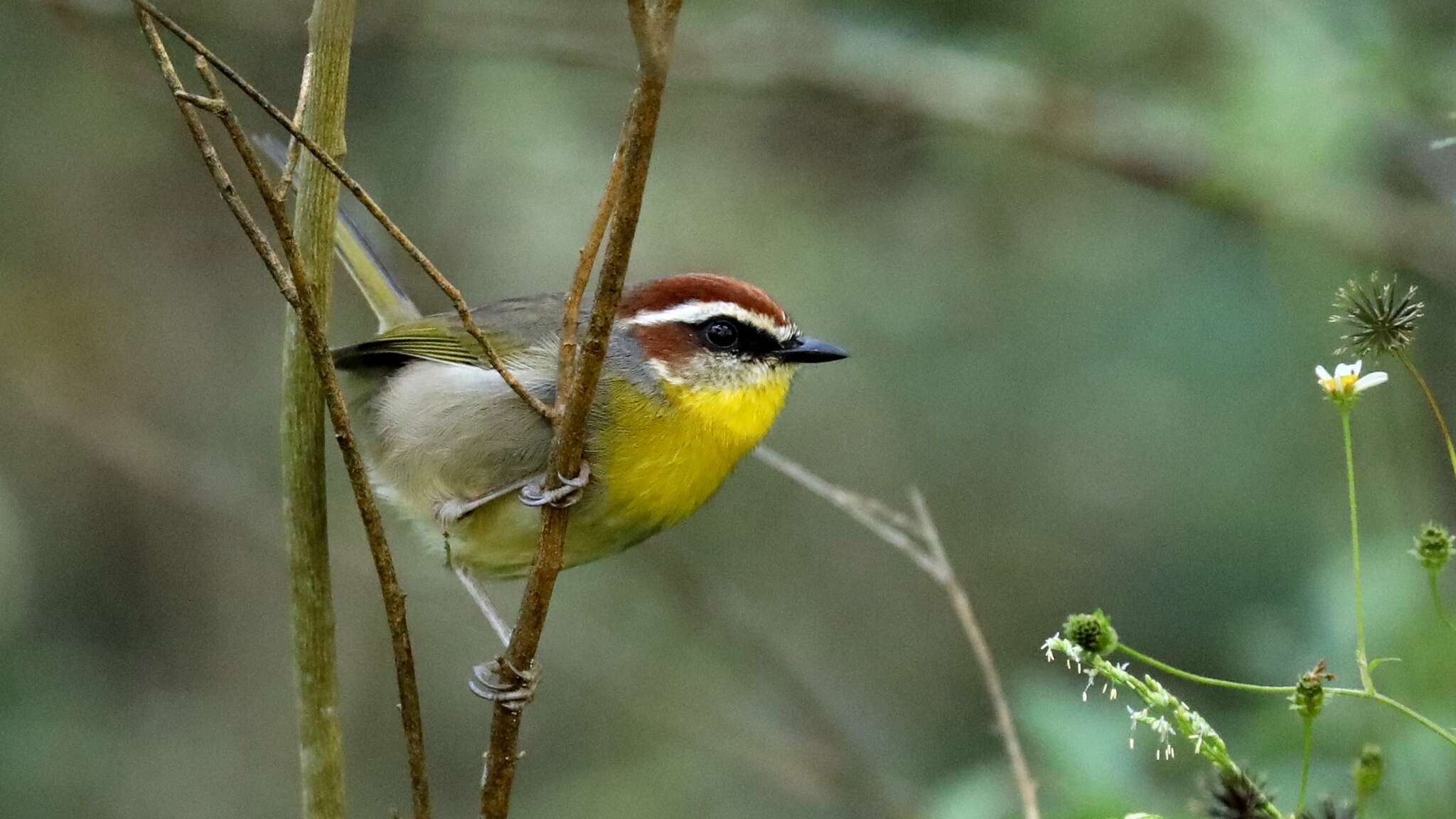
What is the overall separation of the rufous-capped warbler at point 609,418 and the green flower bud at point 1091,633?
1.98m

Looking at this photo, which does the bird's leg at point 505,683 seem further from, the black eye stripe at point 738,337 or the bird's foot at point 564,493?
the black eye stripe at point 738,337

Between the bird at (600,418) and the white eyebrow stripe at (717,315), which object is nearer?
the bird at (600,418)

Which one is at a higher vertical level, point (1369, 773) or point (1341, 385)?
point (1341, 385)

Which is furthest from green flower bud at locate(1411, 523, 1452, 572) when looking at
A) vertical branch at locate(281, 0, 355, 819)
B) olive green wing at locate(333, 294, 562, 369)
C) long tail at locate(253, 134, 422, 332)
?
long tail at locate(253, 134, 422, 332)

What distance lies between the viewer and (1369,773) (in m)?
1.91

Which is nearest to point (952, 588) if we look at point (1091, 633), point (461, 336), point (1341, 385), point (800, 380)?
point (1091, 633)

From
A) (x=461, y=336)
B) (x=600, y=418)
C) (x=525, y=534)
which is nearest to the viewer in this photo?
(x=600, y=418)

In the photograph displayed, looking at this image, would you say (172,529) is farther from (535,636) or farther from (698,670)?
(535,636)

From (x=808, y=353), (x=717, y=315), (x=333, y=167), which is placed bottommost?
(x=333, y=167)

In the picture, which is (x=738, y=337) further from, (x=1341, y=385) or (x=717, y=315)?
(x=1341, y=385)

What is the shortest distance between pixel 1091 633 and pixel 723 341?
2243 mm

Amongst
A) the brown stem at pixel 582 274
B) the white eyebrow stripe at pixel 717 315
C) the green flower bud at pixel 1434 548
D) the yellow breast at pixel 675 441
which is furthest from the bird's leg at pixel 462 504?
the green flower bud at pixel 1434 548

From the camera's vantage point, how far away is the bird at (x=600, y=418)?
381 centimetres

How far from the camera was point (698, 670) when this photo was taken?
6.59m
